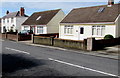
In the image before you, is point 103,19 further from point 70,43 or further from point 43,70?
point 43,70

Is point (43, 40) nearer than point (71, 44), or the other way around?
point (71, 44)

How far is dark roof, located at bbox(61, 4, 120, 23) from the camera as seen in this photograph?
73.9ft

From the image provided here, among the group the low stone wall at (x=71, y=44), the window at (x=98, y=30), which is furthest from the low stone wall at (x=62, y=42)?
the window at (x=98, y=30)

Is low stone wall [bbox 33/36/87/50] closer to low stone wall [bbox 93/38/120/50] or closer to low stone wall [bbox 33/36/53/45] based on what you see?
low stone wall [bbox 33/36/53/45]

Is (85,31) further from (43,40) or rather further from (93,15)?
(43,40)

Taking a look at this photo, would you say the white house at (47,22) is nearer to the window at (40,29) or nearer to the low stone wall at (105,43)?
the window at (40,29)

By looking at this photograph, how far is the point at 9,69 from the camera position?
8.09 meters

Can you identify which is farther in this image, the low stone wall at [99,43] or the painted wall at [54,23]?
the painted wall at [54,23]

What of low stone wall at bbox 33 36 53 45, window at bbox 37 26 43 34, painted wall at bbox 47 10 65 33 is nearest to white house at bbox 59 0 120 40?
painted wall at bbox 47 10 65 33

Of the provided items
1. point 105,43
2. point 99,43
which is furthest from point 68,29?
point 99,43

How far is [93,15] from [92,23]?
95.2 inches

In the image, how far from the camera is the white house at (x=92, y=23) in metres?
21.5

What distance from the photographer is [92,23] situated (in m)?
23.4

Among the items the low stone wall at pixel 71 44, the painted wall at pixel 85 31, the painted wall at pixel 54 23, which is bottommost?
the low stone wall at pixel 71 44
